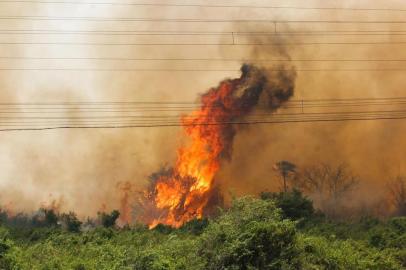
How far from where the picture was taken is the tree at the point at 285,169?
2576 inches

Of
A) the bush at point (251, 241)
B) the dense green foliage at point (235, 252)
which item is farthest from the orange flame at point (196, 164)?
the bush at point (251, 241)

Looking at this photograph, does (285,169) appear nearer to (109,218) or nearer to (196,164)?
(196,164)

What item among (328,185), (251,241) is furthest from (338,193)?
(251,241)

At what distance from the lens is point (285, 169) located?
216 feet

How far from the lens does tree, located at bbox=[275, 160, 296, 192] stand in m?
65.4

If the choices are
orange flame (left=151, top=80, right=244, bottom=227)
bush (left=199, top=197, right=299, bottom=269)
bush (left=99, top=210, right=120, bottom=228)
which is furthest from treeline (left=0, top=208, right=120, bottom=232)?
bush (left=199, top=197, right=299, bottom=269)

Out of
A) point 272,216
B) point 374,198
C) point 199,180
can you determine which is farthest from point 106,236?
point 374,198

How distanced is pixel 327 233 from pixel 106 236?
19586 mm

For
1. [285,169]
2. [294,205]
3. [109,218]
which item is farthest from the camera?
[285,169]

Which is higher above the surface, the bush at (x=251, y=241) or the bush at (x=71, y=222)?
the bush at (x=251, y=241)

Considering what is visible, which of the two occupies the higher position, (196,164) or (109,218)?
(196,164)

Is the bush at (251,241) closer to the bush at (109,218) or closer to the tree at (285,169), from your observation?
the bush at (109,218)

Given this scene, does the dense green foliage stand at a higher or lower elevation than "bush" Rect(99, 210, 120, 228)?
higher

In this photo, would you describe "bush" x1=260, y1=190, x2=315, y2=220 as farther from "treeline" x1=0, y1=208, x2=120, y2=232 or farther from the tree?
"treeline" x1=0, y1=208, x2=120, y2=232
